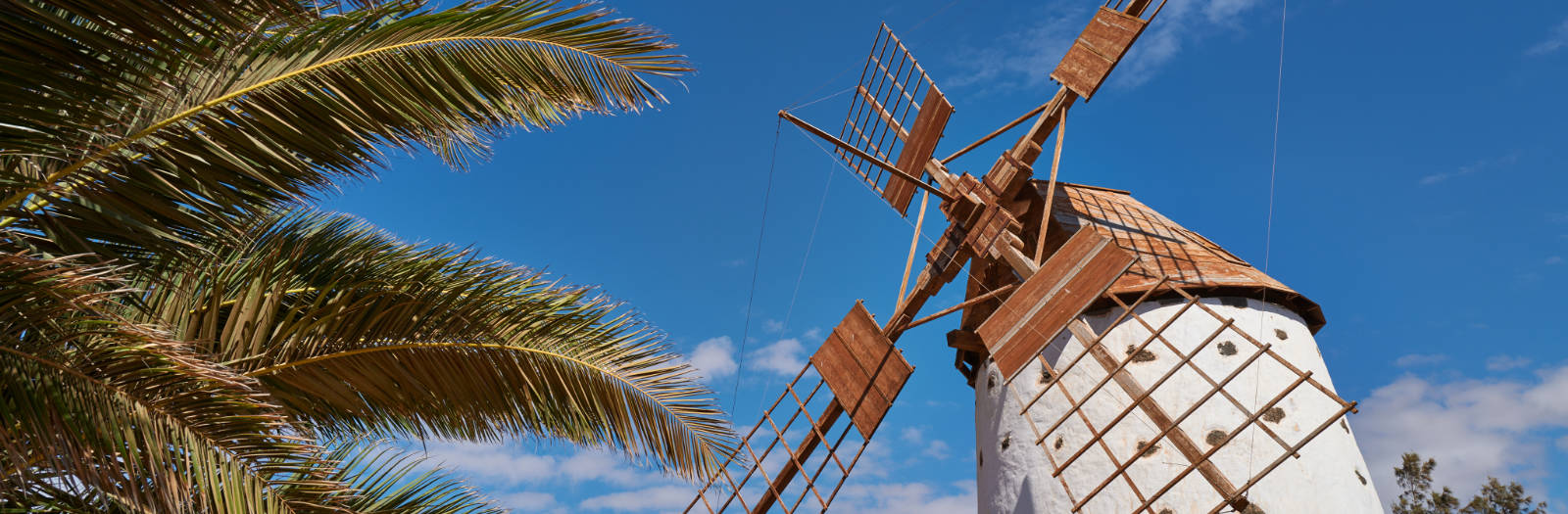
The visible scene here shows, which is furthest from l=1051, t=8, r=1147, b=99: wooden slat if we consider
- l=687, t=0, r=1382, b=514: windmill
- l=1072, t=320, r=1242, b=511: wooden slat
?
l=1072, t=320, r=1242, b=511: wooden slat

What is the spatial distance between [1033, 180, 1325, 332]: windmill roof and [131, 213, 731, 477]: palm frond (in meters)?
3.68

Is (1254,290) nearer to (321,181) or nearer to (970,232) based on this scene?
(970,232)

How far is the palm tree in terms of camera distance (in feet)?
7.89

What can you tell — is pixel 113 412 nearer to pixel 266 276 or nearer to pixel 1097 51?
pixel 266 276

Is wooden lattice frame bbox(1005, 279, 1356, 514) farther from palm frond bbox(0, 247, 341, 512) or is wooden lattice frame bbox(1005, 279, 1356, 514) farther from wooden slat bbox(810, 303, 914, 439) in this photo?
palm frond bbox(0, 247, 341, 512)

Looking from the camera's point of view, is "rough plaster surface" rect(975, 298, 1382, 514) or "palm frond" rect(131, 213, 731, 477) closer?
"palm frond" rect(131, 213, 731, 477)

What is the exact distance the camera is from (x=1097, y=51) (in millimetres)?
7988

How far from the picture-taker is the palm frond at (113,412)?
2.34 metres

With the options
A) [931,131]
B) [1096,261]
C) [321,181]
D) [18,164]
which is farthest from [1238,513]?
[18,164]

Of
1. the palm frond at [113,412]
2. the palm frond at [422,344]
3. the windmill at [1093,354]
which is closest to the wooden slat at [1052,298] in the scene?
the windmill at [1093,354]

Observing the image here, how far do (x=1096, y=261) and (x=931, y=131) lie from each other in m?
3.01

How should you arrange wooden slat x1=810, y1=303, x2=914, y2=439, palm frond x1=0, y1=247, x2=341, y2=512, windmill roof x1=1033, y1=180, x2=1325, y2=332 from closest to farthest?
1. palm frond x1=0, y1=247, x2=341, y2=512
2. windmill roof x1=1033, y1=180, x2=1325, y2=332
3. wooden slat x1=810, y1=303, x2=914, y2=439

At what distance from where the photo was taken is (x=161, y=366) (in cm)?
264

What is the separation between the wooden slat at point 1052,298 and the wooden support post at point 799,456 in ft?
6.13
